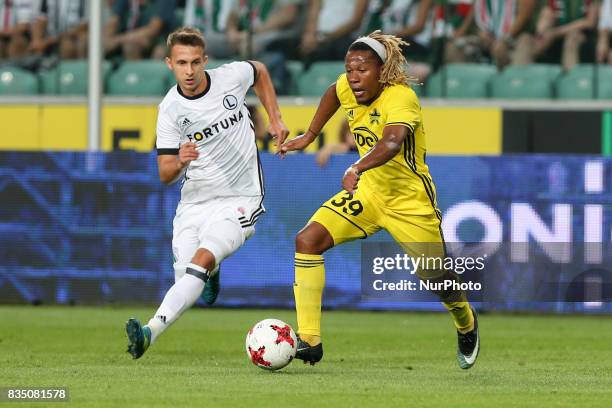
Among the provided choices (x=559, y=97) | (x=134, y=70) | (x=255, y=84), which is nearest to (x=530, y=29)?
(x=559, y=97)

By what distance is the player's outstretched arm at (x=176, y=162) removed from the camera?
9336mm

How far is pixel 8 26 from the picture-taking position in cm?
1931

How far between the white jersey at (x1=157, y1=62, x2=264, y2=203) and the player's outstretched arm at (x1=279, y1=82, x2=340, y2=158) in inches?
24.0

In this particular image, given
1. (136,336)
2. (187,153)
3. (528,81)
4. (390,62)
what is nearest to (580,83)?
(528,81)

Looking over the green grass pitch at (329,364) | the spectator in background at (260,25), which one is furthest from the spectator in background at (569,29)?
the green grass pitch at (329,364)

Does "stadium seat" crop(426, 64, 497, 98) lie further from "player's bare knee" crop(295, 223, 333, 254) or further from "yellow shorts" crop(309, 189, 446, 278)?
"player's bare knee" crop(295, 223, 333, 254)

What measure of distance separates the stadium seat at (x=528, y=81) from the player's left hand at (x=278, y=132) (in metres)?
8.72

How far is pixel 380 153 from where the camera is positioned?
902 centimetres

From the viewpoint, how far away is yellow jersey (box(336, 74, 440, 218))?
9430 mm

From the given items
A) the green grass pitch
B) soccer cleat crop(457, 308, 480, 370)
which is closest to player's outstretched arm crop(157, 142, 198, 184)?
the green grass pitch

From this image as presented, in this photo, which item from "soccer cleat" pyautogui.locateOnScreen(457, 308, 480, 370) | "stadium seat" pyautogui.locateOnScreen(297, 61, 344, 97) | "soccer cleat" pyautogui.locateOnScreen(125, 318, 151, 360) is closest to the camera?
"soccer cleat" pyautogui.locateOnScreen(125, 318, 151, 360)

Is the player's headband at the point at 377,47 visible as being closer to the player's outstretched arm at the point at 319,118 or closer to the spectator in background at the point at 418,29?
the player's outstretched arm at the point at 319,118

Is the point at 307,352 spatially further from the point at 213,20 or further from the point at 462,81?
the point at 213,20

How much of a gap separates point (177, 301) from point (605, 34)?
10.3 m
